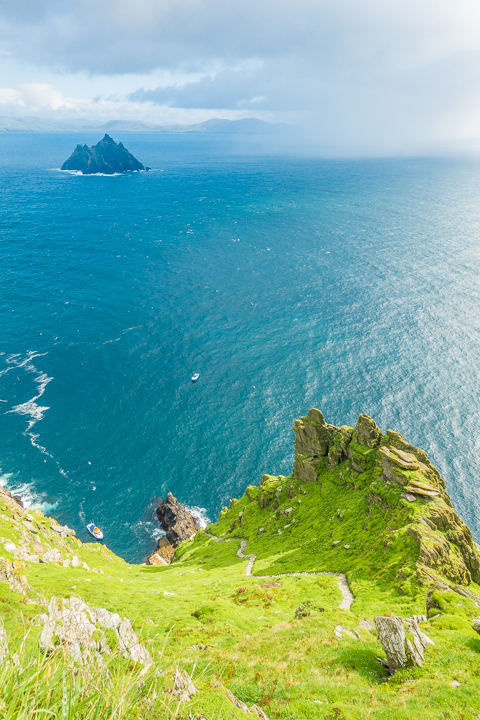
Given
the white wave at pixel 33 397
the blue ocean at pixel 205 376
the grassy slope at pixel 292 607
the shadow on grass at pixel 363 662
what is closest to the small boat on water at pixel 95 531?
the blue ocean at pixel 205 376

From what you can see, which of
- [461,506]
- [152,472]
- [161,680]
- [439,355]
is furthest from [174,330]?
[161,680]

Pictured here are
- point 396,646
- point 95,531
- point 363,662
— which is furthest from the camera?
point 95,531

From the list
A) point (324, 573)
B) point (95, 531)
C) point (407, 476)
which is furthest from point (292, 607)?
point (95, 531)

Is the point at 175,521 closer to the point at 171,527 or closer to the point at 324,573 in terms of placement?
the point at 171,527

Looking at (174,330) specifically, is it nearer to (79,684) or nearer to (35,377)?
(35,377)

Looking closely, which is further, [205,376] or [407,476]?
[205,376]

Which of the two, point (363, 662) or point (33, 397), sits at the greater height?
point (363, 662)

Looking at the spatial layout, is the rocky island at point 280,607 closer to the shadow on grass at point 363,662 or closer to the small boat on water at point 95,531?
the shadow on grass at point 363,662
